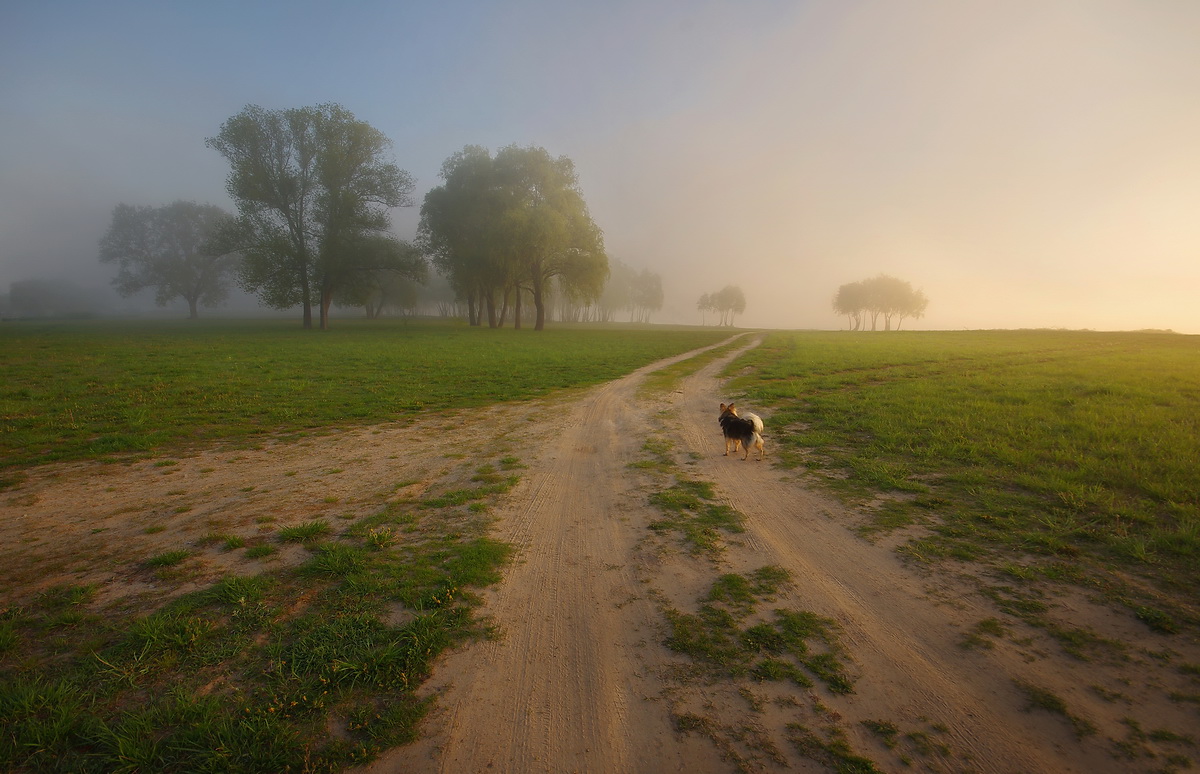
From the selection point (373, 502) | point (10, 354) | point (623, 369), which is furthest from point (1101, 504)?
point (10, 354)

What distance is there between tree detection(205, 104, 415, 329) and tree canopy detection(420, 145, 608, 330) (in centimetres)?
631

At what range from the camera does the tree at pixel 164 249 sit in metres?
Result: 64.8

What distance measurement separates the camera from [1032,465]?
7715mm

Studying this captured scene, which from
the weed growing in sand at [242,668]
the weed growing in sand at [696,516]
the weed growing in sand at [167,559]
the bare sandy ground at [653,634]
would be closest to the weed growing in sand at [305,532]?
the bare sandy ground at [653,634]

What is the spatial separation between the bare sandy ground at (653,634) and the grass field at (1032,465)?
2.79ft

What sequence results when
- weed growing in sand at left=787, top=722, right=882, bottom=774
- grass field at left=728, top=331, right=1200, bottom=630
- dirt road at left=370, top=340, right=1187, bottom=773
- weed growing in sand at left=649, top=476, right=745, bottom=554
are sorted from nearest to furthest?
weed growing in sand at left=787, top=722, right=882, bottom=774
dirt road at left=370, top=340, right=1187, bottom=773
grass field at left=728, top=331, right=1200, bottom=630
weed growing in sand at left=649, top=476, right=745, bottom=554

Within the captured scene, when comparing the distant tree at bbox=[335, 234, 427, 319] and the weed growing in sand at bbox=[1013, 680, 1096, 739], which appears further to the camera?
the distant tree at bbox=[335, 234, 427, 319]

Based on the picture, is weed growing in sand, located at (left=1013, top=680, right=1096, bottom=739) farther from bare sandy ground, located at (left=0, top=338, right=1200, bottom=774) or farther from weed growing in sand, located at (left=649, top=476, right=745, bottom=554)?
weed growing in sand, located at (left=649, top=476, right=745, bottom=554)

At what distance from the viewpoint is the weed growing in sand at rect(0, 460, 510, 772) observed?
283 centimetres

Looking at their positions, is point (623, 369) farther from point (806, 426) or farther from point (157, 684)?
point (157, 684)

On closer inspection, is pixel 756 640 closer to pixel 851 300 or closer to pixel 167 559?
pixel 167 559

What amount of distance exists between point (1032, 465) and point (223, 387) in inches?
842

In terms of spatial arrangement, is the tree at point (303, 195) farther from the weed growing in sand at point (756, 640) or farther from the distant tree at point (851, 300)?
the distant tree at point (851, 300)

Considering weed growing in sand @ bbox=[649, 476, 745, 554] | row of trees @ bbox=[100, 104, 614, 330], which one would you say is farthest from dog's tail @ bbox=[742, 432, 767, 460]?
row of trees @ bbox=[100, 104, 614, 330]
